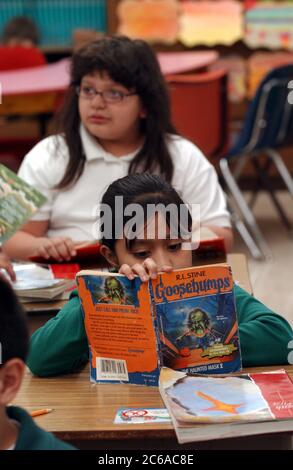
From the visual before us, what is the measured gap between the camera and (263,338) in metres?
1.73

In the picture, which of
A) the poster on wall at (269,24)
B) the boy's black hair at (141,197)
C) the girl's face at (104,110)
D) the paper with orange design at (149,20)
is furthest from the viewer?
the paper with orange design at (149,20)

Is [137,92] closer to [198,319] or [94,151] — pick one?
[94,151]

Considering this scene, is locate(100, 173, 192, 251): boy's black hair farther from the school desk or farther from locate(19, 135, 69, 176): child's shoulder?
locate(19, 135, 69, 176): child's shoulder

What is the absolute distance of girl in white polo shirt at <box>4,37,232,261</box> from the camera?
2.71 metres

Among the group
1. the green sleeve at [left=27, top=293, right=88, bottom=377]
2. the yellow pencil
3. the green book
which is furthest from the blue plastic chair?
the yellow pencil

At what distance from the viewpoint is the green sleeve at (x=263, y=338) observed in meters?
1.72

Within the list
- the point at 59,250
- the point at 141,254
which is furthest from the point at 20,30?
the point at 141,254

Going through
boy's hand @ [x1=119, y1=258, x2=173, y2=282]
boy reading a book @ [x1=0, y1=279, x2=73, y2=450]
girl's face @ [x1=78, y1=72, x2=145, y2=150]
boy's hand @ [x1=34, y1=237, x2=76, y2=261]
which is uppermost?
boy reading a book @ [x1=0, y1=279, x2=73, y2=450]

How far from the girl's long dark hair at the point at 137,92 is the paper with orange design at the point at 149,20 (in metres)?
3.68

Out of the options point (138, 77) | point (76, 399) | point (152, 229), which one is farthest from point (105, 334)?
point (138, 77)

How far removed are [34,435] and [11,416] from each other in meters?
0.04

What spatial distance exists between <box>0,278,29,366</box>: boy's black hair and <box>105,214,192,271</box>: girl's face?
624mm

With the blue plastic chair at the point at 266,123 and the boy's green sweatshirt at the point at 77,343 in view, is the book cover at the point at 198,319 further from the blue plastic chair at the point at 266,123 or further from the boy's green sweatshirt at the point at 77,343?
the blue plastic chair at the point at 266,123

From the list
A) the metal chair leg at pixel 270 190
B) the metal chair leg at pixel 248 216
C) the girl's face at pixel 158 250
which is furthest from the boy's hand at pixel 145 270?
the metal chair leg at pixel 270 190
